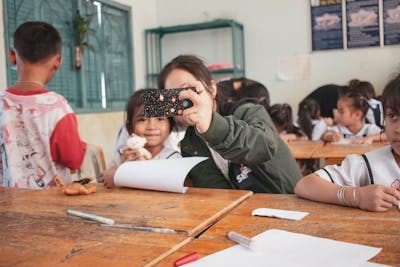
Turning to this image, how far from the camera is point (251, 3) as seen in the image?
4.83 m

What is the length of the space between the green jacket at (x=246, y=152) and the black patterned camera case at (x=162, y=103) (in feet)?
0.41

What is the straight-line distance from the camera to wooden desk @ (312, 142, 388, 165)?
2.17m

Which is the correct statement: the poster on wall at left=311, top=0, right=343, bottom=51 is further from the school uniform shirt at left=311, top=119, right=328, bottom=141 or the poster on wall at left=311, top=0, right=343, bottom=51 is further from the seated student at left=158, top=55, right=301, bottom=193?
the seated student at left=158, top=55, right=301, bottom=193

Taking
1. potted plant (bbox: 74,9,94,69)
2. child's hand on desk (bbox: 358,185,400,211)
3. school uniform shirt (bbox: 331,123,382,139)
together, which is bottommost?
school uniform shirt (bbox: 331,123,382,139)

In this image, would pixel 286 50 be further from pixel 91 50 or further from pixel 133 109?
pixel 133 109

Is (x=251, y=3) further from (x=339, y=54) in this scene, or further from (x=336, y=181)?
(x=336, y=181)

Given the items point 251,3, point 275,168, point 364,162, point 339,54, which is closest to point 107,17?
point 251,3

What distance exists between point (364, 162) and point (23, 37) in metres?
1.49

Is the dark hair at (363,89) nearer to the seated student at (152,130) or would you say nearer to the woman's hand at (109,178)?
the seated student at (152,130)

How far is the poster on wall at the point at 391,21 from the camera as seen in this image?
14.1ft

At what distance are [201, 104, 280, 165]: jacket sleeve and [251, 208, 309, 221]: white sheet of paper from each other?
0.24 metres

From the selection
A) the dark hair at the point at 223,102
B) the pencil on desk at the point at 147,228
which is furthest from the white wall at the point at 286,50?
the pencil on desk at the point at 147,228

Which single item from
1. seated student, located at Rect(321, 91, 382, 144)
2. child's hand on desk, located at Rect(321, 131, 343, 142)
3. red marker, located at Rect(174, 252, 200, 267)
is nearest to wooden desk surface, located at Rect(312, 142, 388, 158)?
child's hand on desk, located at Rect(321, 131, 343, 142)

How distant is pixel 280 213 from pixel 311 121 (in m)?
3.18
